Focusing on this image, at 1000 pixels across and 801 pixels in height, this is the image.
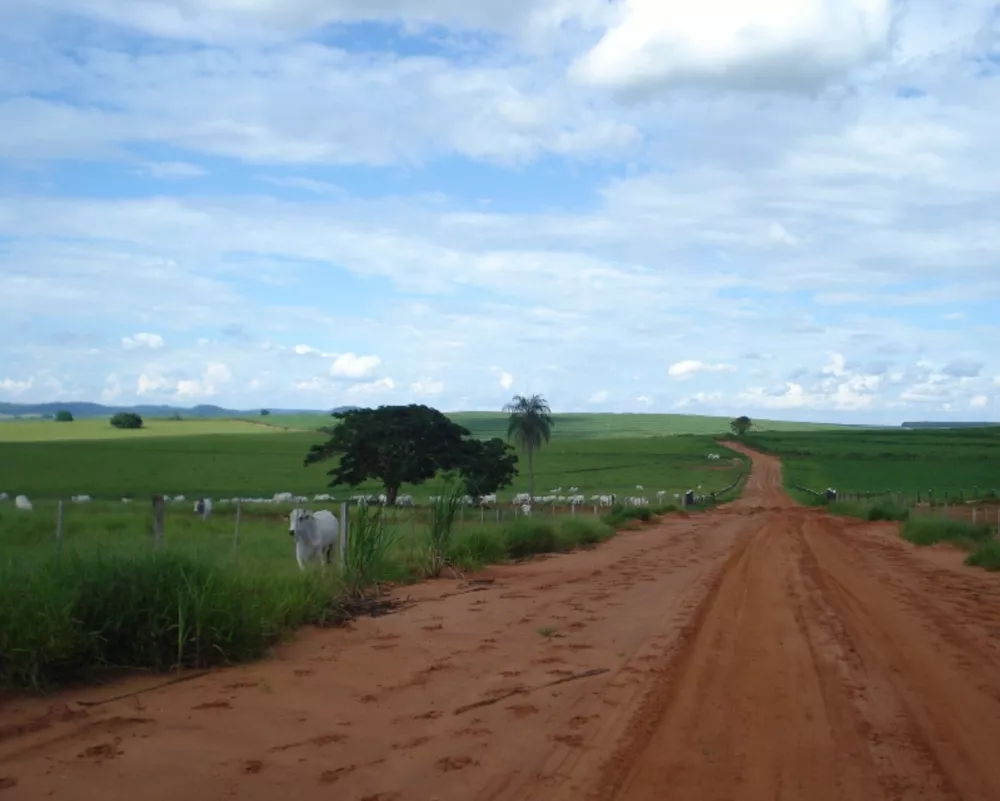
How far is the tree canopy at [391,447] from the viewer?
130ft

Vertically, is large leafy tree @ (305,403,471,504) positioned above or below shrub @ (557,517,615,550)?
above

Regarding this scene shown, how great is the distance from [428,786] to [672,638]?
5.83 m

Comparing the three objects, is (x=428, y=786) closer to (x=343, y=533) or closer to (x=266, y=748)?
(x=266, y=748)

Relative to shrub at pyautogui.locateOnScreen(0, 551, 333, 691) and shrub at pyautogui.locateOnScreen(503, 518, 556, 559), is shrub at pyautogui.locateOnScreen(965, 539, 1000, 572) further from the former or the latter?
shrub at pyautogui.locateOnScreen(0, 551, 333, 691)

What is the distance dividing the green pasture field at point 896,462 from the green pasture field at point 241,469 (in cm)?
716

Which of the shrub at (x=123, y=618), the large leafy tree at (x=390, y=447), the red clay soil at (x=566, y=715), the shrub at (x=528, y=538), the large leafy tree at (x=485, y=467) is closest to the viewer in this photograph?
the red clay soil at (x=566, y=715)

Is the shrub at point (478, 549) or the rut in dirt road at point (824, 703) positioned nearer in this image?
the rut in dirt road at point (824, 703)

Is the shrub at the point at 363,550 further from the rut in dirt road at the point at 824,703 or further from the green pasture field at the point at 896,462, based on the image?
the green pasture field at the point at 896,462

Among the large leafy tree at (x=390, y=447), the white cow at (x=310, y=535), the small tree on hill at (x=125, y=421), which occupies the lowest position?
the white cow at (x=310, y=535)

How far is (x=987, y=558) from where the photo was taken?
2161 centimetres

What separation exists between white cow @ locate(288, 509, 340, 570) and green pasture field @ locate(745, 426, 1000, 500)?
4445 centimetres

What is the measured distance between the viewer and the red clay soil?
21.3ft

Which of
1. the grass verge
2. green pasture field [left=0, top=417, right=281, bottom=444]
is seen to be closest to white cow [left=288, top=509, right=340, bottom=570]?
the grass verge

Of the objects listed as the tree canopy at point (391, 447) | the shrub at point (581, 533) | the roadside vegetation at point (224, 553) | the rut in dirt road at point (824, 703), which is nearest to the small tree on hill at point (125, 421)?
the roadside vegetation at point (224, 553)
